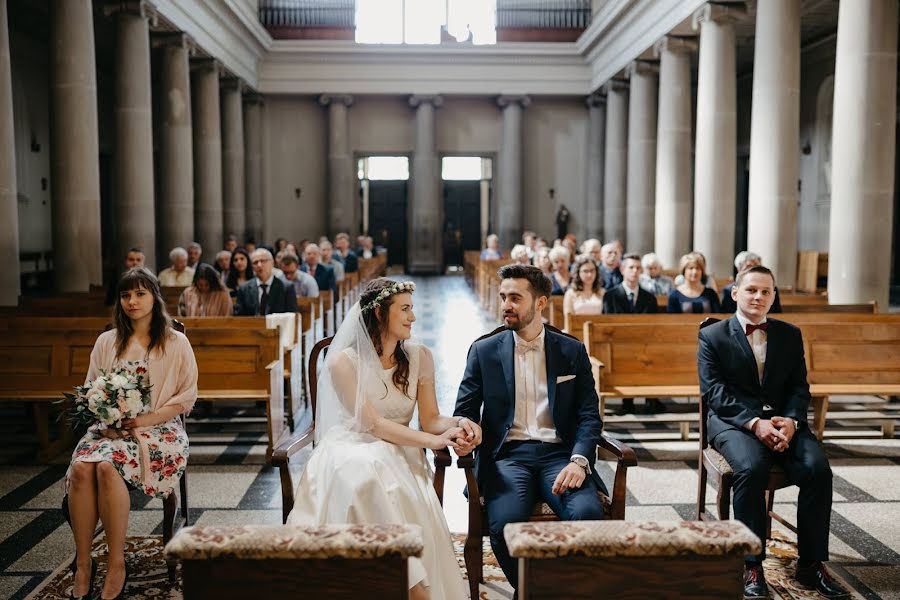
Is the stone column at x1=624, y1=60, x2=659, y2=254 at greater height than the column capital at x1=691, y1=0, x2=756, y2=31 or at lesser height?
lesser

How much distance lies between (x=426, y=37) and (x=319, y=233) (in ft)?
21.8

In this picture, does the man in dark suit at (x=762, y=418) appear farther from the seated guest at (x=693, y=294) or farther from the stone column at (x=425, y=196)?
the stone column at (x=425, y=196)

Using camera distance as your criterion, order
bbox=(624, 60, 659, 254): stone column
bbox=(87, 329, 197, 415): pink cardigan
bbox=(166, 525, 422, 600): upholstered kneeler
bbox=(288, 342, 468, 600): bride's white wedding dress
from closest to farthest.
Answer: bbox=(166, 525, 422, 600): upholstered kneeler < bbox=(288, 342, 468, 600): bride's white wedding dress < bbox=(87, 329, 197, 415): pink cardigan < bbox=(624, 60, 659, 254): stone column

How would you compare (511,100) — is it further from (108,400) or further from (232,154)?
(108,400)

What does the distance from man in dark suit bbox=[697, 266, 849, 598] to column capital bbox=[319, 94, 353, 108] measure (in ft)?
77.3

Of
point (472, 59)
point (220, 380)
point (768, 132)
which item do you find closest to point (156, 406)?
point (220, 380)

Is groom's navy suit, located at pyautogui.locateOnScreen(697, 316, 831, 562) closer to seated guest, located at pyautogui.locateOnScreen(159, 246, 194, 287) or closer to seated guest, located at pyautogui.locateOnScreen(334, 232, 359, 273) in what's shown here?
seated guest, located at pyautogui.locateOnScreen(159, 246, 194, 287)

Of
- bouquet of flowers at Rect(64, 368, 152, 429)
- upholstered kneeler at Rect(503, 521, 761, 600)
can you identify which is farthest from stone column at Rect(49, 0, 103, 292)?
upholstered kneeler at Rect(503, 521, 761, 600)

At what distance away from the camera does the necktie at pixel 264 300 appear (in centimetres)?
859

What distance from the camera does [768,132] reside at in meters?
12.6

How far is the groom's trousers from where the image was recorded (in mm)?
3760

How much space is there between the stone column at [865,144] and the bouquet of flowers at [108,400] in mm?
8220

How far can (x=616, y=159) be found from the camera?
2467 centimetres

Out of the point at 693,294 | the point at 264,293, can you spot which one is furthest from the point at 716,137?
the point at 264,293
